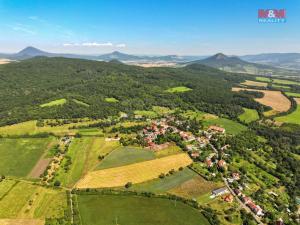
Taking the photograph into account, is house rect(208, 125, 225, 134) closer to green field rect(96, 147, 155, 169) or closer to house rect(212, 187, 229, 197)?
green field rect(96, 147, 155, 169)

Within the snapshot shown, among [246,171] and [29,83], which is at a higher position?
[29,83]

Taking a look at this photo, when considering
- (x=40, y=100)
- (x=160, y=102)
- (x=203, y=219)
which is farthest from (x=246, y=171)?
(x=40, y=100)

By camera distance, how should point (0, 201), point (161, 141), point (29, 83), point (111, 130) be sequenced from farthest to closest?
point (29, 83), point (111, 130), point (161, 141), point (0, 201)

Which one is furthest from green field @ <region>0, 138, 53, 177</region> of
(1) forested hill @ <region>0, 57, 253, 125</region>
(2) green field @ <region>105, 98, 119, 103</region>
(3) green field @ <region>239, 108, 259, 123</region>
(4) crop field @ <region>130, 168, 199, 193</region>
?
(3) green field @ <region>239, 108, 259, 123</region>

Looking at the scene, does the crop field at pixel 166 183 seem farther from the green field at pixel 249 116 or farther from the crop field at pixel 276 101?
the crop field at pixel 276 101

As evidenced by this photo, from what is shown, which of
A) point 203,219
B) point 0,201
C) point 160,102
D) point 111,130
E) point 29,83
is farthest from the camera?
point 29,83

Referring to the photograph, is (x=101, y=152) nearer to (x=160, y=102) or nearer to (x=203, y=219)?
(x=203, y=219)

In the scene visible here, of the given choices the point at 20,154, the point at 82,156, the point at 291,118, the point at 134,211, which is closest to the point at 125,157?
the point at 82,156
